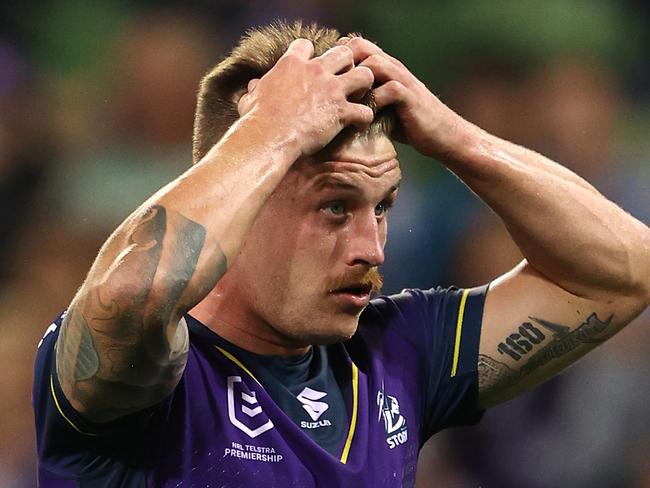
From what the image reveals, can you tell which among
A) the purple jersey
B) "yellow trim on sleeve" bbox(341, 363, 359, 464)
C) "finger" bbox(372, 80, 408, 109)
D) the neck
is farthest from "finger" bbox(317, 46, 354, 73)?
"yellow trim on sleeve" bbox(341, 363, 359, 464)

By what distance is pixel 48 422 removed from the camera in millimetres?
2119

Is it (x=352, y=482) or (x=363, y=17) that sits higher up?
(x=363, y=17)

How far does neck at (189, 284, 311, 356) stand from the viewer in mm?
2430

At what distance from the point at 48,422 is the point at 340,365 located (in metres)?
0.75

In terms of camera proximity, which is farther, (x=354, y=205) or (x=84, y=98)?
(x=84, y=98)

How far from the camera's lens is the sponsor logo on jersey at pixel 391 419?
8.38 ft

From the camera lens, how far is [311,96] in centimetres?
217

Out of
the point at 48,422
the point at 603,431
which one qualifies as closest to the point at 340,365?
the point at 48,422

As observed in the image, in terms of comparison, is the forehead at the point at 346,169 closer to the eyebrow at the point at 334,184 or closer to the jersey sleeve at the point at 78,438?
the eyebrow at the point at 334,184

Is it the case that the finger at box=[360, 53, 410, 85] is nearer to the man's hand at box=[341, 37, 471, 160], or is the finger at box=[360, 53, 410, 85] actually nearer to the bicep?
the man's hand at box=[341, 37, 471, 160]

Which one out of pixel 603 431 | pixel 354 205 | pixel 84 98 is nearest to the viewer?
pixel 354 205

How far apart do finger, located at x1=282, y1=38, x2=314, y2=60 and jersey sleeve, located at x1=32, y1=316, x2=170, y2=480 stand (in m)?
0.70

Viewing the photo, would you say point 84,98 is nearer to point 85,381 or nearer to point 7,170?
point 7,170

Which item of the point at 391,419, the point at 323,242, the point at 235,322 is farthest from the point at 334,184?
the point at 391,419
